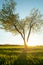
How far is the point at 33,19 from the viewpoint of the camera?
205 feet

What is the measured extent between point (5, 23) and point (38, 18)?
1019 cm

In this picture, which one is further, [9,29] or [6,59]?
[9,29]

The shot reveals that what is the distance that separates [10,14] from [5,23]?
2950 mm

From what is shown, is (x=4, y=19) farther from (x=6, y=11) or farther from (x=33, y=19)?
(x=33, y=19)

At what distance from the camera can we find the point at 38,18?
62469mm

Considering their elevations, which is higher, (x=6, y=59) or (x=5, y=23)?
(x=6, y=59)

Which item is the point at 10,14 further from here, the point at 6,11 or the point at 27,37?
the point at 27,37

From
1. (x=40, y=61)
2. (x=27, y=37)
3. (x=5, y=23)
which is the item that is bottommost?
(x=27, y=37)

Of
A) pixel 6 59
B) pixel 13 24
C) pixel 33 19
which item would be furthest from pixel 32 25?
pixel 6 59

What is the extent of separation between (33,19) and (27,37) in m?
6.57

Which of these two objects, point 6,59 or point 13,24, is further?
point 13,24

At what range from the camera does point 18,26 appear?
6009 cm

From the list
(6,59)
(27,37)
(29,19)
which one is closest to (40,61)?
(6,59)

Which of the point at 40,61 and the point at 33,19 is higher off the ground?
the point at 40,61
